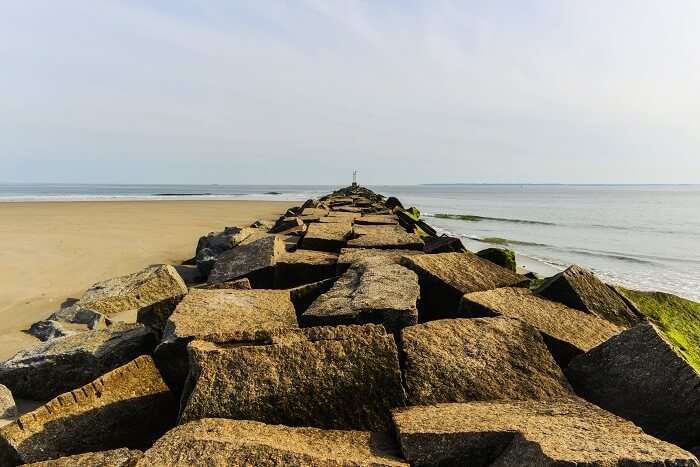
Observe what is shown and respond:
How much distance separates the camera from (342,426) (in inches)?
73.5

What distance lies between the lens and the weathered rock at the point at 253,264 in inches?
166

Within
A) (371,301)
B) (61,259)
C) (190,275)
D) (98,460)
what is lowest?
(61,259)

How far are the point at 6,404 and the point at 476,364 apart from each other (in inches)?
94.5

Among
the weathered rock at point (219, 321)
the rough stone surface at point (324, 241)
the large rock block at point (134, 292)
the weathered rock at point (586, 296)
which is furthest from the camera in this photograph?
the rough stone surface at point (324, 241)

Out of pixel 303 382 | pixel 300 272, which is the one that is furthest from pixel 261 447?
pixel 300 272

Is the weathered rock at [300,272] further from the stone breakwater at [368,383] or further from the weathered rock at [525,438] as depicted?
the weathered rock at [525,438]

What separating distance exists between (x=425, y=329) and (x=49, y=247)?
9.11m

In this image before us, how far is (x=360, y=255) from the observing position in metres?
4.34

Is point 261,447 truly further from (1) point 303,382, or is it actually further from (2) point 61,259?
(2) point 61,259

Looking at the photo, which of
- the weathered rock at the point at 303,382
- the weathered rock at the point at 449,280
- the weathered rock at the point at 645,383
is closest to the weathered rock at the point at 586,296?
the weathered rock at the point at 449,280

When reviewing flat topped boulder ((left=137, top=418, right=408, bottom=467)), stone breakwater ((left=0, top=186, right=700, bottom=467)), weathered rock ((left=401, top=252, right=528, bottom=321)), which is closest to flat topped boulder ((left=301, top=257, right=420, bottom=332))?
stone breakwater ((left=0, top=186, right=700, bottom=467))

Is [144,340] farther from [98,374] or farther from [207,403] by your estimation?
[207,403]

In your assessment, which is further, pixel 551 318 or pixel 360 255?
pixel 360 255

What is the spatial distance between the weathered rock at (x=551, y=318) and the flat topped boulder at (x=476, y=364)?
10.3 inches
